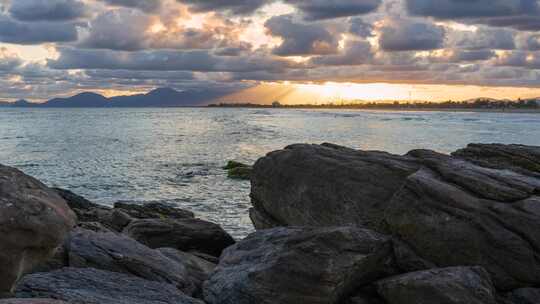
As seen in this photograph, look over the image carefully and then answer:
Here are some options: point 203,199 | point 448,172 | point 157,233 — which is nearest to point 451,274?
point 448,172

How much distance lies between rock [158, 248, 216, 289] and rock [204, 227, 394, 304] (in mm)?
892

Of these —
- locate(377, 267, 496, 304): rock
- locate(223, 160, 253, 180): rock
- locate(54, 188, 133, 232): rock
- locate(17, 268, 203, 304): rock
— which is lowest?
locate(223, 160, 253, 180): rock

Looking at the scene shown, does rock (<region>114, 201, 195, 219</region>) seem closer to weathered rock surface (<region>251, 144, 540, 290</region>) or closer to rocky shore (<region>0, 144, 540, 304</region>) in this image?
rocky shore (<region>0, 144, 540, 304</region>)

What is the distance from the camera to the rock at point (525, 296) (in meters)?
12.1

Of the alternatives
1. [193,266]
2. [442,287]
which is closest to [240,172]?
[193,266]

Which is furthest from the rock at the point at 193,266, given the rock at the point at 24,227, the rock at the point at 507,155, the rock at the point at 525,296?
the rock at the point at 507,155

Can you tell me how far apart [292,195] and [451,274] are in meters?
7.29

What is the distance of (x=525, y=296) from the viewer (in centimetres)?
1227

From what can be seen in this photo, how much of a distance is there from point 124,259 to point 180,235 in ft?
19.2

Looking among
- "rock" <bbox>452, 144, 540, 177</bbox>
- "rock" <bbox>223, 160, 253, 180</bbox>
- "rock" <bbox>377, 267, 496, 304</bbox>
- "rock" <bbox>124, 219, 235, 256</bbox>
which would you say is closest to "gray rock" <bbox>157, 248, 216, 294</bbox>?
"rock" <bbox>124, 219, 235, 256</bbox>

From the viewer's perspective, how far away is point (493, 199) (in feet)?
44.4

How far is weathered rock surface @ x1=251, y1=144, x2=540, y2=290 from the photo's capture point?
12758 millimetres

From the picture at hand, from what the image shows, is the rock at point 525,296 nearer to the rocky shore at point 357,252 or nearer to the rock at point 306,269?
the rocky shore at point 357,252

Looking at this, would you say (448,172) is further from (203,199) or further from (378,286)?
(203,199)
